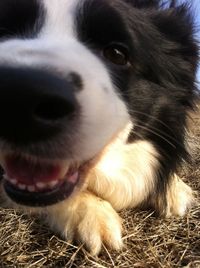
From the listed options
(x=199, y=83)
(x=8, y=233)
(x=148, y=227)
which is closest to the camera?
(x=8, y=233)

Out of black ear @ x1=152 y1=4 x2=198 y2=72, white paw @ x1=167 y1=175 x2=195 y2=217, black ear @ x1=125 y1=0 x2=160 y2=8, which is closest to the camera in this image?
white paw @ x1=167 y1=175 x2=195 y2=217

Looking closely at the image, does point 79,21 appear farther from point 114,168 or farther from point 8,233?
point 8,233

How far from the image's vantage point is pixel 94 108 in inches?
68.2

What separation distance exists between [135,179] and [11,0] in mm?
1118

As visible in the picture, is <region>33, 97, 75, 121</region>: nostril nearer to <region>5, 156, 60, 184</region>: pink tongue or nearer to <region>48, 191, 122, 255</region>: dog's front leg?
<region>5, 156, 60, 184</region>: pink tongue

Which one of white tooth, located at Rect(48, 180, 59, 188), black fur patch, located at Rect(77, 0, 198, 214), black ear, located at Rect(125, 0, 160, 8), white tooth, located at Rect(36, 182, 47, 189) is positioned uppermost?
black ear, located at Rect(125, 0, 160, 8)

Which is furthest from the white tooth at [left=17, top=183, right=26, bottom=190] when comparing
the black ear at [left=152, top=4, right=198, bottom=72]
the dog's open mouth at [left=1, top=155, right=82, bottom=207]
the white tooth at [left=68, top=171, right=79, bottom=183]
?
the black ear at [left=152, top=4, right=198, bottom=72]

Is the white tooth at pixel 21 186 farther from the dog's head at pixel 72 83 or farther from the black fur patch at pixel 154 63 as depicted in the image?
the black fur patch at pixel 154 63

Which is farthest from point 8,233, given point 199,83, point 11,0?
point 199,83

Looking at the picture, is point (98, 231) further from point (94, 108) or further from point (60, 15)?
point (60, 15)

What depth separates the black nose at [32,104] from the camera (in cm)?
144

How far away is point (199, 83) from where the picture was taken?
285 cm

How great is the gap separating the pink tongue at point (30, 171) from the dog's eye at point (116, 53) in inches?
24.3

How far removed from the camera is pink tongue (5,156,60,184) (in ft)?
5.92
